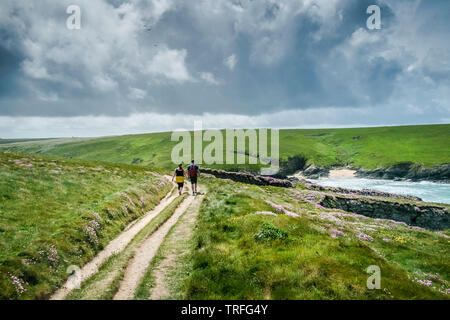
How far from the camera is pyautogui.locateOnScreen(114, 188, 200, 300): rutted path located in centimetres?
945

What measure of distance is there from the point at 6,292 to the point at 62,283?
2.13 m

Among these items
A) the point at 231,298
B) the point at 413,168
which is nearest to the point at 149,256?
the point at 231,298

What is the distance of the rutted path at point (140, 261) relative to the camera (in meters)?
9.45

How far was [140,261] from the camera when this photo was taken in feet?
40.0

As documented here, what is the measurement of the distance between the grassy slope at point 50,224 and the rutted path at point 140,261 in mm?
2963

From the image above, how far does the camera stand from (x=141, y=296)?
8.86 metres

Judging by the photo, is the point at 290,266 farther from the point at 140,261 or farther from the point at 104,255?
the point at 104,255

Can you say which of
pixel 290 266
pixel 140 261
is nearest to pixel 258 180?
pixel 140 261

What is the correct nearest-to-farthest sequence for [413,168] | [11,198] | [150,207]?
1. [11,198]
2. [150,207]
3. [413,168]

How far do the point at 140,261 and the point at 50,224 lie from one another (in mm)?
7628

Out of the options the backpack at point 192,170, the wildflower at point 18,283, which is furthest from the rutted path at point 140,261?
the backpack at point 192,170

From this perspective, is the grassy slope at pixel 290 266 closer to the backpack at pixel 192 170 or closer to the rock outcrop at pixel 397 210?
the backpack at pixel 192 170
